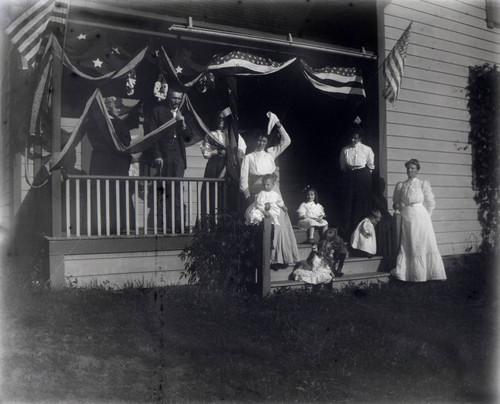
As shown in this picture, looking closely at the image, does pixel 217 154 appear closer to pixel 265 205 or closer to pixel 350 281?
pixel 265 205

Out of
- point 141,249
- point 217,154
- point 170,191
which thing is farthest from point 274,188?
point 141,249

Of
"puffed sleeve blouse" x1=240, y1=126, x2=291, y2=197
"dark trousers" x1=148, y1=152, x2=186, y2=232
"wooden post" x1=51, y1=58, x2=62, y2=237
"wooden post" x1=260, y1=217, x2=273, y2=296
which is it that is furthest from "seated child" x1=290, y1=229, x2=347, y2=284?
"wooden post" x1=51, y1=58, x2=62, y2=237

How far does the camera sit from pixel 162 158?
805 cm

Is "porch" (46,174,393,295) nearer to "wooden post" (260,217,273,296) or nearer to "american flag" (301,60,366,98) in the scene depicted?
"wooden post" (260,217,273,296)

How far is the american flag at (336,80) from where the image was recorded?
821cm

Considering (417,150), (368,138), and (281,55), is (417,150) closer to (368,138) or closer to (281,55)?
(368,138)

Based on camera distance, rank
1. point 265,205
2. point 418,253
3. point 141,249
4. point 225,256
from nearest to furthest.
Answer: point 225,256 < point 265,205 < point 141,249 < point 418,253

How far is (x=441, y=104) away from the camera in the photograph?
10219 millimetres

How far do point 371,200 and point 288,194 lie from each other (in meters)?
2.55

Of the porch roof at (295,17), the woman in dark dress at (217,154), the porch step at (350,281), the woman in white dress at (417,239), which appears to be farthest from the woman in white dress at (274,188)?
the woman in white dress at (417,239)

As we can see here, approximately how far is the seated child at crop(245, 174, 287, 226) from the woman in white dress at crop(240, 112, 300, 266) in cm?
13

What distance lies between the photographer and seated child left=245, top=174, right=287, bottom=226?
274 inches

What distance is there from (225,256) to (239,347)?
2030 mm

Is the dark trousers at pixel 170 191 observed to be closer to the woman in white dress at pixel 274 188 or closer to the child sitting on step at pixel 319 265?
the woman in white dress at pixel 274 188
